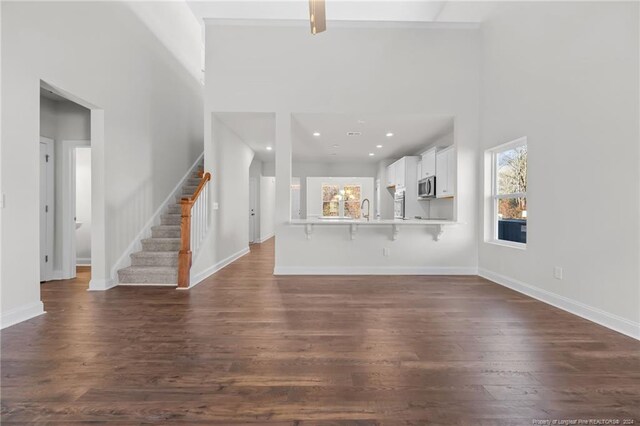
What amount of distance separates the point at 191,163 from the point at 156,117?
1.55 metres

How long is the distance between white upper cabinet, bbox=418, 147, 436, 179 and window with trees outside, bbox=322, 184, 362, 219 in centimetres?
330

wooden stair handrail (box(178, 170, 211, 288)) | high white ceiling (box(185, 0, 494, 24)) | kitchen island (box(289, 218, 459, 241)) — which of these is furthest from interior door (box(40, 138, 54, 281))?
high white ceiling (box(185, 0, 494, 24))

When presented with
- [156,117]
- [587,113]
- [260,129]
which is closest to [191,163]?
[156,117]

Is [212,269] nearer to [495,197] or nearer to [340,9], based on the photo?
[495,197]

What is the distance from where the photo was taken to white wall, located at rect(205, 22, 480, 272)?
15.1 feet

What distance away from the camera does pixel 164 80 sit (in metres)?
5.46

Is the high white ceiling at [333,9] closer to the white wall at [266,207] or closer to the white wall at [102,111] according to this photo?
the white wall at [102,111]

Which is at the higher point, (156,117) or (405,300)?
(156,117)

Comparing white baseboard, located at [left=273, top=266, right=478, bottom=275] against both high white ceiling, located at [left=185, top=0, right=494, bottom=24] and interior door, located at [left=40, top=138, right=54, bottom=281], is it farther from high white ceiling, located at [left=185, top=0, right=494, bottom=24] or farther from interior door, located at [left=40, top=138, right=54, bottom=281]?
high white ceiling, located at [left=185, top=0, right=494, bottom=24]

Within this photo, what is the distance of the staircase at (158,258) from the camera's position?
416cm

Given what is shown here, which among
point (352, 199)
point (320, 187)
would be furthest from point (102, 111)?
point (352, 199)

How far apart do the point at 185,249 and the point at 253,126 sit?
2.52m

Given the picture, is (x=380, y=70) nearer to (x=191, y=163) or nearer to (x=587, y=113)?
(x=587, y=113)

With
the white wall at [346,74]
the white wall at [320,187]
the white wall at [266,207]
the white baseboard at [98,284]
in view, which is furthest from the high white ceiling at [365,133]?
the white baseboard at [98,284]
